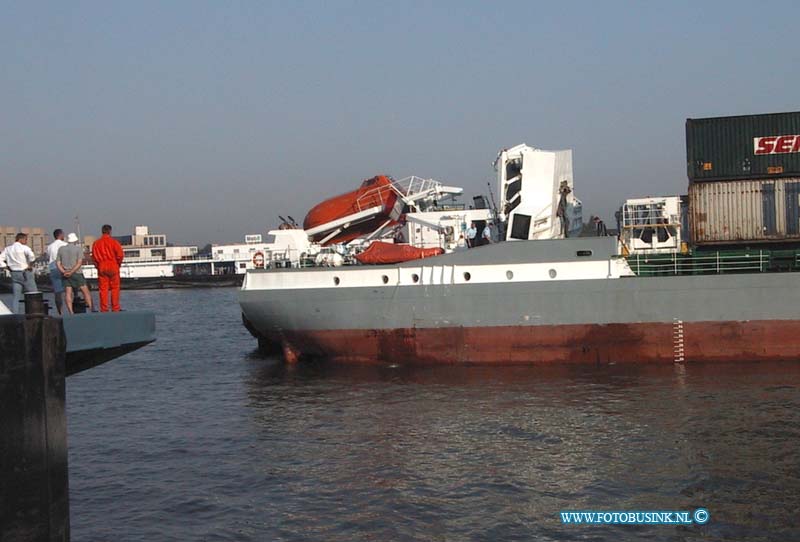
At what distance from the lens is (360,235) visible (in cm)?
2595

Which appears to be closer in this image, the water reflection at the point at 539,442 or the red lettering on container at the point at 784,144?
the water reflection at the point at 539,442

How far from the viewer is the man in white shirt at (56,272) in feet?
39.1

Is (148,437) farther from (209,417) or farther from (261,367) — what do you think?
(261,367)

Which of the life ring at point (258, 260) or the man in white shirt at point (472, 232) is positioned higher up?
the man in white shirt at point (472, 232)

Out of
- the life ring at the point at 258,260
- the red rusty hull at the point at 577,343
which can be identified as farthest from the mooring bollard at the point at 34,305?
the life ring at the point at 258,260

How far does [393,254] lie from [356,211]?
4060 millimetres

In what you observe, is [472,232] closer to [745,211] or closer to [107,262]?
[745,211]

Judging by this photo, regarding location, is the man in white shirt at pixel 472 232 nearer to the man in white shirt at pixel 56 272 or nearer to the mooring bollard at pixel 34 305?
the man in white shirt at pixel 56 272

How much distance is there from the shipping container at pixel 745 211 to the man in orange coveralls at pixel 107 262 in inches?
605

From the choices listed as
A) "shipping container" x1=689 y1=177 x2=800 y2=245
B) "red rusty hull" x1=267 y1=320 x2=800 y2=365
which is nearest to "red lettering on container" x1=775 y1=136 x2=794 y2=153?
"shipping container" x1=689 y1=177 x2=800 y2=245

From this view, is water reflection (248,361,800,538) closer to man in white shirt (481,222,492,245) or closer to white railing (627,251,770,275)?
white railing (627,251,770,275)

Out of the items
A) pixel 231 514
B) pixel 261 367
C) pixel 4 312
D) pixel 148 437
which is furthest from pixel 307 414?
pixel 4 312

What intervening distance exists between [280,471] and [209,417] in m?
4.79

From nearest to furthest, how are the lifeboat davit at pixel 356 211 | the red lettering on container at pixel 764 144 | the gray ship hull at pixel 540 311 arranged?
the gray ship hull at pixel 540 311 < the red lettering on container at pixel 764 144 < the lifeboat davit at pixel 356 211
